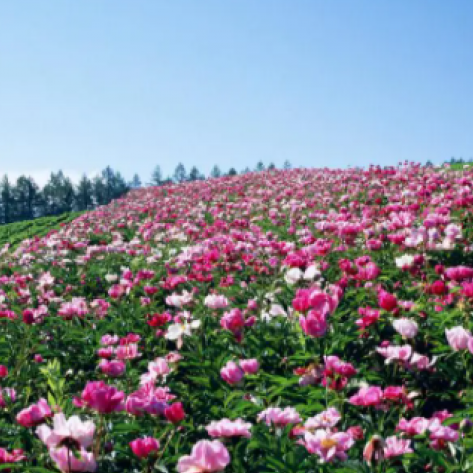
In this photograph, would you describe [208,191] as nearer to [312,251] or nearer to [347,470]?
[312,251]

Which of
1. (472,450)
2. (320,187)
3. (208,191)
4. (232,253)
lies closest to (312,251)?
(232,253)

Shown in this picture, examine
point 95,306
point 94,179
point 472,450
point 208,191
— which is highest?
point 94,179

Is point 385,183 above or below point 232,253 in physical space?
above

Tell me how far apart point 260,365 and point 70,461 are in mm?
1920

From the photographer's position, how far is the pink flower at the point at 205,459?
5.41 feet

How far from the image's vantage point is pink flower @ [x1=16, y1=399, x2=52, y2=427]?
7.20 feet

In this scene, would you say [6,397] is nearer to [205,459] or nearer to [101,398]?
[101,398]

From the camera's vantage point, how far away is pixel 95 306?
5.42m

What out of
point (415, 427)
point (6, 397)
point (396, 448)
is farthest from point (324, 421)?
point (6, 397)

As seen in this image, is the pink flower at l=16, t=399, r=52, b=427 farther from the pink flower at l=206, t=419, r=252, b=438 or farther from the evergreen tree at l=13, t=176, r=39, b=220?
the evergreen tree at l=13, t=176, r=39, b=220

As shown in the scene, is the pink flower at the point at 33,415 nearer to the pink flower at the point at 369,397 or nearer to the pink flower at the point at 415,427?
the pink flower at the point at 369,397

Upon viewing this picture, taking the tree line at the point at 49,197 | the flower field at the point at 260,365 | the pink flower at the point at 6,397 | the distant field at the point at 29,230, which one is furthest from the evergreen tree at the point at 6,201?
the pink flower at the point at 6,397

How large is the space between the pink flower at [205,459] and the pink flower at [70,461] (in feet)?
1.27

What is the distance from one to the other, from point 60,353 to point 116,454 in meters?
A: 2.22
